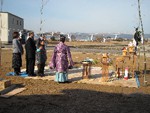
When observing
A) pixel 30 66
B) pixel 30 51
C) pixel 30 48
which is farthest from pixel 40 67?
pixel 30 48

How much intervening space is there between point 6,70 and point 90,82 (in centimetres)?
446

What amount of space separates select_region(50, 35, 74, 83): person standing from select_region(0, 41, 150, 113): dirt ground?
1.15 ft

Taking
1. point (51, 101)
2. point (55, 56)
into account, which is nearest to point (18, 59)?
point (55, 56)

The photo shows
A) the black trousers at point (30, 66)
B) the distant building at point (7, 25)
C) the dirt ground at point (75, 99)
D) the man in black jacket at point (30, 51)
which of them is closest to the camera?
the dirt ground at point (75, 99)

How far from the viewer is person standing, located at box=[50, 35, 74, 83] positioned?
1041 centimetres

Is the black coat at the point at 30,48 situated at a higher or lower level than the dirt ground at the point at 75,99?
higher

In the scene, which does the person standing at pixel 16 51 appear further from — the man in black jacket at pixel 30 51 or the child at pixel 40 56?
the child at pixel 40 56

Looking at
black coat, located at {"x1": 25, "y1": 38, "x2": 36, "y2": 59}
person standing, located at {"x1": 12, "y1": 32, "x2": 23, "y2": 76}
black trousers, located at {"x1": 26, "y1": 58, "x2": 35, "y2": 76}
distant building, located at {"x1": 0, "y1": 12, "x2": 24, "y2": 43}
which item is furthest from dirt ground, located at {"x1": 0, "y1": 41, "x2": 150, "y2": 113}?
distant building, located at {"x1": 0, "y1": 12, "x2": 24, "y2": 43}

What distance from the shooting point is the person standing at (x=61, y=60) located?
34.1 ft

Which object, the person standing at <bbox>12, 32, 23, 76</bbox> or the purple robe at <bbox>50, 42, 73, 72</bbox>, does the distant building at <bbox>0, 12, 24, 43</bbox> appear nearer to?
the person standing at <bbox>12, 32, 23, 76</bbox>

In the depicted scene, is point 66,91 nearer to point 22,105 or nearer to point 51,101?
point 51,101

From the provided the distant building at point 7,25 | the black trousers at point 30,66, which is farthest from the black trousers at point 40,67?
the distant building at point 7,25

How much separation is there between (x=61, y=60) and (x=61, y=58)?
0.07 meters

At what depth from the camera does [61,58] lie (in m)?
10.5
